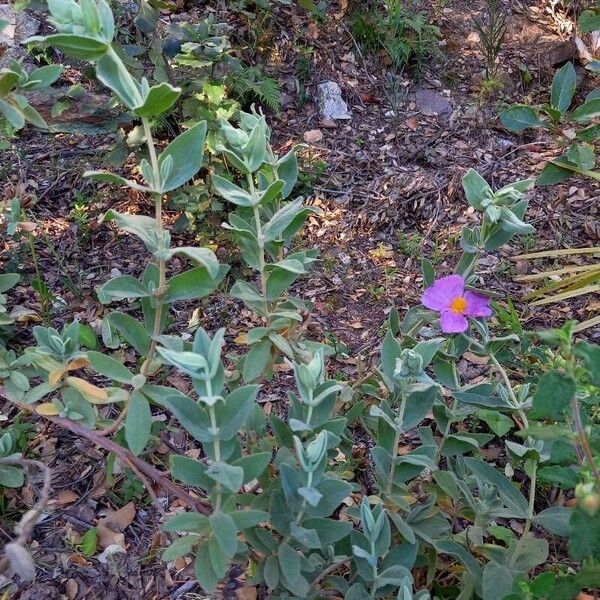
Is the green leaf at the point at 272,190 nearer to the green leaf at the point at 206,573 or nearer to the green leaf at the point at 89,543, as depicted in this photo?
the green leaf at the point at 206,573

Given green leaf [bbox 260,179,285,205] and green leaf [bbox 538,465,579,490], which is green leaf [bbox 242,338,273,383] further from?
green leaf [bbox 538,465,579,490]

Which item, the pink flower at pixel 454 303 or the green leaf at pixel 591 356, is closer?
the green leaf at pixel 591 356

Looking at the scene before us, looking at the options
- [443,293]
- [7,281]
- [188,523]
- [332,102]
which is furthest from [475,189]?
[332,102]

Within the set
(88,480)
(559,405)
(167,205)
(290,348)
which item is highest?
(559,405)

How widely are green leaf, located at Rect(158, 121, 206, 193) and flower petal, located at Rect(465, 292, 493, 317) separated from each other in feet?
2.34

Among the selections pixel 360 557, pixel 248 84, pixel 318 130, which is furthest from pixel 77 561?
pixel 318 130

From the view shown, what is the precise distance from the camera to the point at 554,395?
120cm

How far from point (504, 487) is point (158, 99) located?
1136 millimetres

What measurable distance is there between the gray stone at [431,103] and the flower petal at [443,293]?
7.36 feet

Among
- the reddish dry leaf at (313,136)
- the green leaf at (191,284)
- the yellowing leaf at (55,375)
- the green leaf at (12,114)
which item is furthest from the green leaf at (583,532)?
the reddish dry leaf at (313,136)

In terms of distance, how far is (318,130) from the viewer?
3617mm

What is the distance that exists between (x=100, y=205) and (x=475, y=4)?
255 centimetres

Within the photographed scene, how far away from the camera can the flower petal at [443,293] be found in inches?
68.4

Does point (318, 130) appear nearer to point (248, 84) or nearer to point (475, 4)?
point (248, 84)
